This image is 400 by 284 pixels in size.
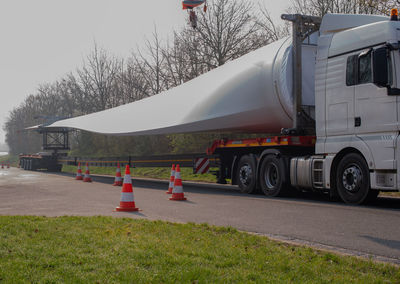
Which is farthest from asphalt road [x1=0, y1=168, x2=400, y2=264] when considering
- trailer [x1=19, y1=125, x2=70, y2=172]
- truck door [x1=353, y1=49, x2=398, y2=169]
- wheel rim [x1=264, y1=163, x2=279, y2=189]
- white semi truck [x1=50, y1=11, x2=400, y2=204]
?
trailer [x1=19, y1=125, x2=70, y2=172]

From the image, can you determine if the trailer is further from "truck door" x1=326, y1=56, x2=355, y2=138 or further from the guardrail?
"truck door" x1=326, y1=56, x2=355, y2=138

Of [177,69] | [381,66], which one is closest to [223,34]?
[177,69]

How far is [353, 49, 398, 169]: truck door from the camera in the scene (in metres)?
9.21

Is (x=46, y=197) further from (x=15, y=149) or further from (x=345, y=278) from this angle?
→ (x=15, y=149)

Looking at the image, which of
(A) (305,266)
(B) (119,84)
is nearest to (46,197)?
(A) (305,266)

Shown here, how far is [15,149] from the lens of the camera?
91.4m

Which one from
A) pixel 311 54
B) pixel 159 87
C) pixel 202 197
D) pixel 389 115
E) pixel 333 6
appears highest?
pixel 333 6

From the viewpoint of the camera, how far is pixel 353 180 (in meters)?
10.1

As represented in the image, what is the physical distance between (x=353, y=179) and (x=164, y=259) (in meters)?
6.57

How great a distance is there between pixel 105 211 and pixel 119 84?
124 ft

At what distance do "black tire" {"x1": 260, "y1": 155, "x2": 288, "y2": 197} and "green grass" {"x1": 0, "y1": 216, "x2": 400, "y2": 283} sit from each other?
240 inches

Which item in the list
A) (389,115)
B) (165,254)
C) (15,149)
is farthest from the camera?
(15,149)

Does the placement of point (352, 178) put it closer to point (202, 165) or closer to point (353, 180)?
point (353, 180)

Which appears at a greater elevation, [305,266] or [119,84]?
[119,84]
